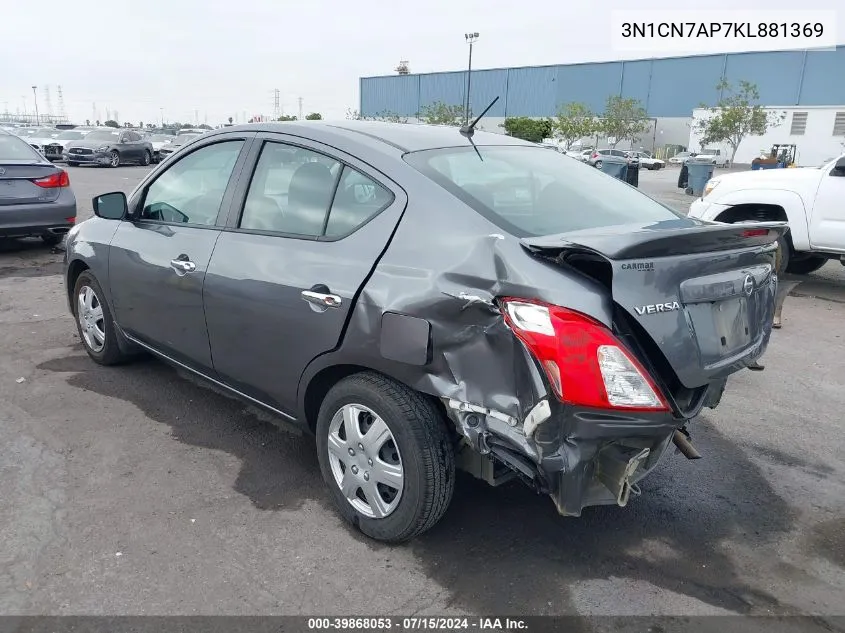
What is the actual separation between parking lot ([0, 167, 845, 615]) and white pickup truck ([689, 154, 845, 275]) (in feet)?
12.7

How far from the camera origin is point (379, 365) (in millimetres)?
2727

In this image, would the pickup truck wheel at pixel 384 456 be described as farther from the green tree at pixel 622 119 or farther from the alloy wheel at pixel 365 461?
the green tree at pixel 622 119

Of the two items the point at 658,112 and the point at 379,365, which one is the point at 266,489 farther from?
the point at 658,112

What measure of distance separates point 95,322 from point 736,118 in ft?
191

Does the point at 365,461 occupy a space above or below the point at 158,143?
below

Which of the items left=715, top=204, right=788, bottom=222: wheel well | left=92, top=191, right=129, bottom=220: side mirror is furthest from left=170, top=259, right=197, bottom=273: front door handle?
left=715, top=204, right=788, bottom=222: wheel well

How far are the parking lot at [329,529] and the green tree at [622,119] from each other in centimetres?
6279

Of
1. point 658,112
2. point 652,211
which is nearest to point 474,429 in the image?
point 652,211

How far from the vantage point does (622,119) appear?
208ft

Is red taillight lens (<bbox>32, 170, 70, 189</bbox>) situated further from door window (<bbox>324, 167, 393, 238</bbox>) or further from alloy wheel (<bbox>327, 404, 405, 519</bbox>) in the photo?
alloy wheel (<bbox>327, 404, 405, 519</bbox>)

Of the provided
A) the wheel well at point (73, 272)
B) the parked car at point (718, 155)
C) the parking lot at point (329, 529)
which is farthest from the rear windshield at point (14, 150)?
the parked car at point (718, 155)

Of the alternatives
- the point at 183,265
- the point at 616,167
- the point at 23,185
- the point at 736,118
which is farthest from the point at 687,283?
the point at 736,118

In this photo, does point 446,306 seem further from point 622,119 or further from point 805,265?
point 622,119

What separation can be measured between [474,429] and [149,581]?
1.39 meters
